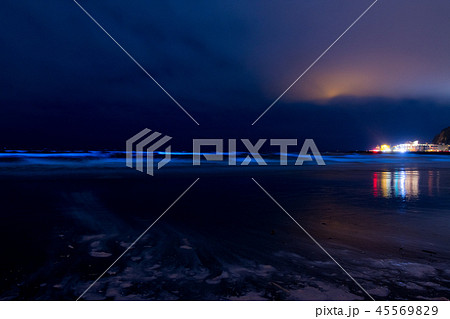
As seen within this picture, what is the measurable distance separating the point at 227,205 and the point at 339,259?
122 inches

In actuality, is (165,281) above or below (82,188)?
below

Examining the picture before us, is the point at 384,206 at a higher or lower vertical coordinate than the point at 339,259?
higher

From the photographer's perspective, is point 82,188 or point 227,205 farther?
point 82,188

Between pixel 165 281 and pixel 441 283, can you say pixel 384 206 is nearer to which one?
pixel 441 283

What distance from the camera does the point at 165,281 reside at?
2.54 m

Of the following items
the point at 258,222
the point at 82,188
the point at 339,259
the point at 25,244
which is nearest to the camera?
the point at 339,259

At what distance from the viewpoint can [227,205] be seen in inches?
234
